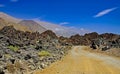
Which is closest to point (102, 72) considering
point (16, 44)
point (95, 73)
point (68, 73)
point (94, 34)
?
point (95, 73)

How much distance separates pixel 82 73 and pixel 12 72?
5.63 meters

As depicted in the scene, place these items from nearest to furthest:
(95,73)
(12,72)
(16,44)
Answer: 1. (12,72)
2. (95,73)
3. (16,44)

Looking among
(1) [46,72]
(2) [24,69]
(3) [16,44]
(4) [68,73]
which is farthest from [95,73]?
(3) [16,44]

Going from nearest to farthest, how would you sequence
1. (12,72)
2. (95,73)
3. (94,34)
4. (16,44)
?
(12,72)
(95,73)
(16,44)
(94,34)

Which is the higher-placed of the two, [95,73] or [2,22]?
[2,22]

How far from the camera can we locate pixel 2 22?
19288cm

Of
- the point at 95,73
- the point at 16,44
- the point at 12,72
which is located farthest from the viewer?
the point at 16,44

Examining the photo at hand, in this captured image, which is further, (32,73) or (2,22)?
(2,22)

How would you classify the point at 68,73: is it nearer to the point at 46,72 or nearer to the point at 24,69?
the point at 46,72

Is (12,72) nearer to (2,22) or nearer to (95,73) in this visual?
(95,73)

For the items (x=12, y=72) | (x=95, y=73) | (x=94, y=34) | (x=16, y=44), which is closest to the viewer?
(x=12, y=72)

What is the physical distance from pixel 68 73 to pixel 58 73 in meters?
0.85

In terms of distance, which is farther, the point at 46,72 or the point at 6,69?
the point at 46,72

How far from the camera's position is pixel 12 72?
17.9 meters
